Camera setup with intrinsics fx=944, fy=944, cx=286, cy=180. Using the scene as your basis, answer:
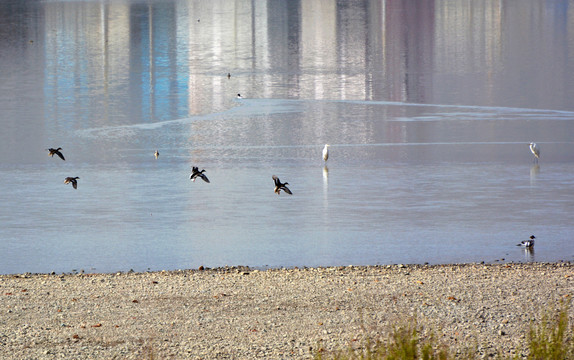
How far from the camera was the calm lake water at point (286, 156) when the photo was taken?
456 inches

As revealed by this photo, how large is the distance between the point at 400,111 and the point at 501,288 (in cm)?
1354

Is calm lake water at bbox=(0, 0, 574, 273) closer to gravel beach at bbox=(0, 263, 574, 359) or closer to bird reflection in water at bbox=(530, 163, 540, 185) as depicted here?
bird reflection in water at bbox=(530, 163, 540, 185)

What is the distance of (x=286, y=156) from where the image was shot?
17297 millimetres

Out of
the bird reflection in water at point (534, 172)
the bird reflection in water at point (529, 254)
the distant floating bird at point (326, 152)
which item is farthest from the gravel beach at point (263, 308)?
the distant floating bird at point (326, 152)

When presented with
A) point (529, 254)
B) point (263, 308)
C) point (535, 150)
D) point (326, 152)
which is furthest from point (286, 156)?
point (263, 308)

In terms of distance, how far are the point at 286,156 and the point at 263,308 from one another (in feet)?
28.5

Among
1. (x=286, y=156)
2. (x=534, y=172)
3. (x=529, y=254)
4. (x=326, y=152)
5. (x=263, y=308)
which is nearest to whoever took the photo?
(x=263, y=308)

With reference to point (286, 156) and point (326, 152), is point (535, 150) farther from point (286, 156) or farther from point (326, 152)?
point (286, 156)

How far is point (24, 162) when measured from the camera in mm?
16969

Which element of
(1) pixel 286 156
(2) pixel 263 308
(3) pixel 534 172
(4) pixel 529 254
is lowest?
(2) pixel 263 308

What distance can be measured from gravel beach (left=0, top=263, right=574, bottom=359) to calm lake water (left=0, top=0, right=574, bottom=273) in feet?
2.74

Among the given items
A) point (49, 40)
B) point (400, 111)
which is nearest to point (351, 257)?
point (400, 111)

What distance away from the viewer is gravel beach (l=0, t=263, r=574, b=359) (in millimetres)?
7699

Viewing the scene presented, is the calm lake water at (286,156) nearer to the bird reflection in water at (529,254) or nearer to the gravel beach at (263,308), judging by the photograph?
the bird reflection in water at (529,254)
